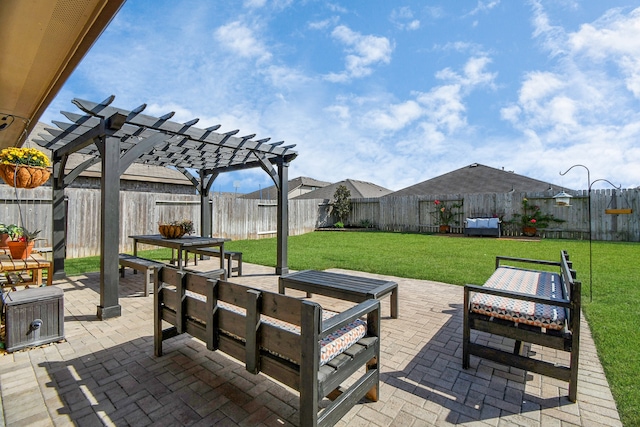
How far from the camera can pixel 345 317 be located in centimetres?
173

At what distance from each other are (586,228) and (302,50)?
12.6m

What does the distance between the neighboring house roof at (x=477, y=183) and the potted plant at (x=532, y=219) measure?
297cm

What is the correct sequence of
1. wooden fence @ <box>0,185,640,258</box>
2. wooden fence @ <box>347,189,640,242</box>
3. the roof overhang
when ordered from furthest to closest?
wooden fence @ <box>347,189,640,242</box> → wooden fence @ <box>0,185,640,258</box> → the roof overhang

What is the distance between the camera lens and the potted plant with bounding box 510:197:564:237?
12.2m

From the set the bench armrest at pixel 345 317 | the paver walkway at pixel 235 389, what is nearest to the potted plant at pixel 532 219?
the paver walkway at pixel 235 389

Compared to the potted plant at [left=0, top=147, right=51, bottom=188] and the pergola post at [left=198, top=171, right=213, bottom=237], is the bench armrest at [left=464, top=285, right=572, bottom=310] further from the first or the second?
the pergola post at [left=198, top=171, right=213, bottom=237]

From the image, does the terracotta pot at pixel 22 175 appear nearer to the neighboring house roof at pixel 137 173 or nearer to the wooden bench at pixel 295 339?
the wooden bench at pixel 295 339

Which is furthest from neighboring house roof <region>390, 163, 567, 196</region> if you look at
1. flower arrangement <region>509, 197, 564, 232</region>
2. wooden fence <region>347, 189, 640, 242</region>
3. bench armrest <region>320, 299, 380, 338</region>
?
bench armrest <region>320, 299, 380, 338</region>

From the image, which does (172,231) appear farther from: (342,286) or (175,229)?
(342,286)

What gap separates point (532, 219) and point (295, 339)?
1405 centimetres

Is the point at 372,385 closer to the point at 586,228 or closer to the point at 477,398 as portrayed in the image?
the point at 477,398

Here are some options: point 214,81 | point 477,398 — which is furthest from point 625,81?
point 214,81

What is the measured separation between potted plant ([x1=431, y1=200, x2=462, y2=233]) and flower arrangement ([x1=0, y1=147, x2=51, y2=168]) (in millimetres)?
14420

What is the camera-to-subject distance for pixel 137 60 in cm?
634
